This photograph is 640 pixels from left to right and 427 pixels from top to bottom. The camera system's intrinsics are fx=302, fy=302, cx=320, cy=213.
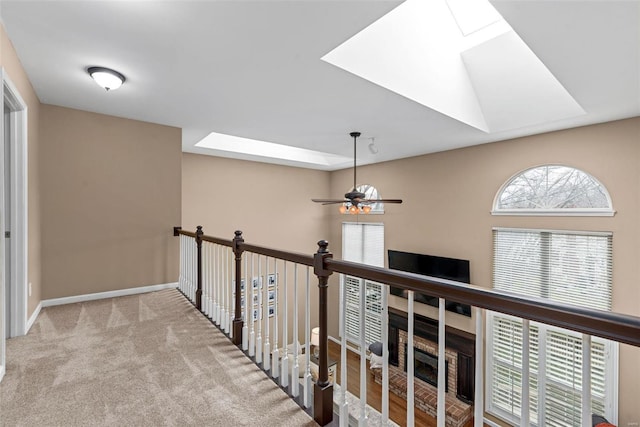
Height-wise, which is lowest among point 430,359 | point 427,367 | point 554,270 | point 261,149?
point 427,367

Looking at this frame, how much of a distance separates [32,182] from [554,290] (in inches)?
254

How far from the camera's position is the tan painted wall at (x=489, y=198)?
11.8 feet

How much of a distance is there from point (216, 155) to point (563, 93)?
221 inches

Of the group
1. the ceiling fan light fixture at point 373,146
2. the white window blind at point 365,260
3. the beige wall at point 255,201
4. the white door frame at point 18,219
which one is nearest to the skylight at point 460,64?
the ceiling fan light fixture at point 373,146

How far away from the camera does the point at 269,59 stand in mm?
2441

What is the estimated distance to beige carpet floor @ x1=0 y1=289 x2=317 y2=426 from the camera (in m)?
1.69

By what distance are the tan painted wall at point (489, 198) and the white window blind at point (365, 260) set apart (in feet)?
→ 0.84

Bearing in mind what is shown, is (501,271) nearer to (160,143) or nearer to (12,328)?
(160,143)

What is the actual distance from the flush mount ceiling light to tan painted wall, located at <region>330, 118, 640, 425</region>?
510cm

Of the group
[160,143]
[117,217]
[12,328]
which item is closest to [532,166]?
[160,143]

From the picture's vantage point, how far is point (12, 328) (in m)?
2.58

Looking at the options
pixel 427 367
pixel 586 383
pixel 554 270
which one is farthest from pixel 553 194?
pixel 586 383

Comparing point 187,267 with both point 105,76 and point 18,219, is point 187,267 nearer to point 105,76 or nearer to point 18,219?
point 18,219

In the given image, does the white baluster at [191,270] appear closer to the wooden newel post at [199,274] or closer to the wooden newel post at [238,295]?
the wooden newel post at [199,274]
